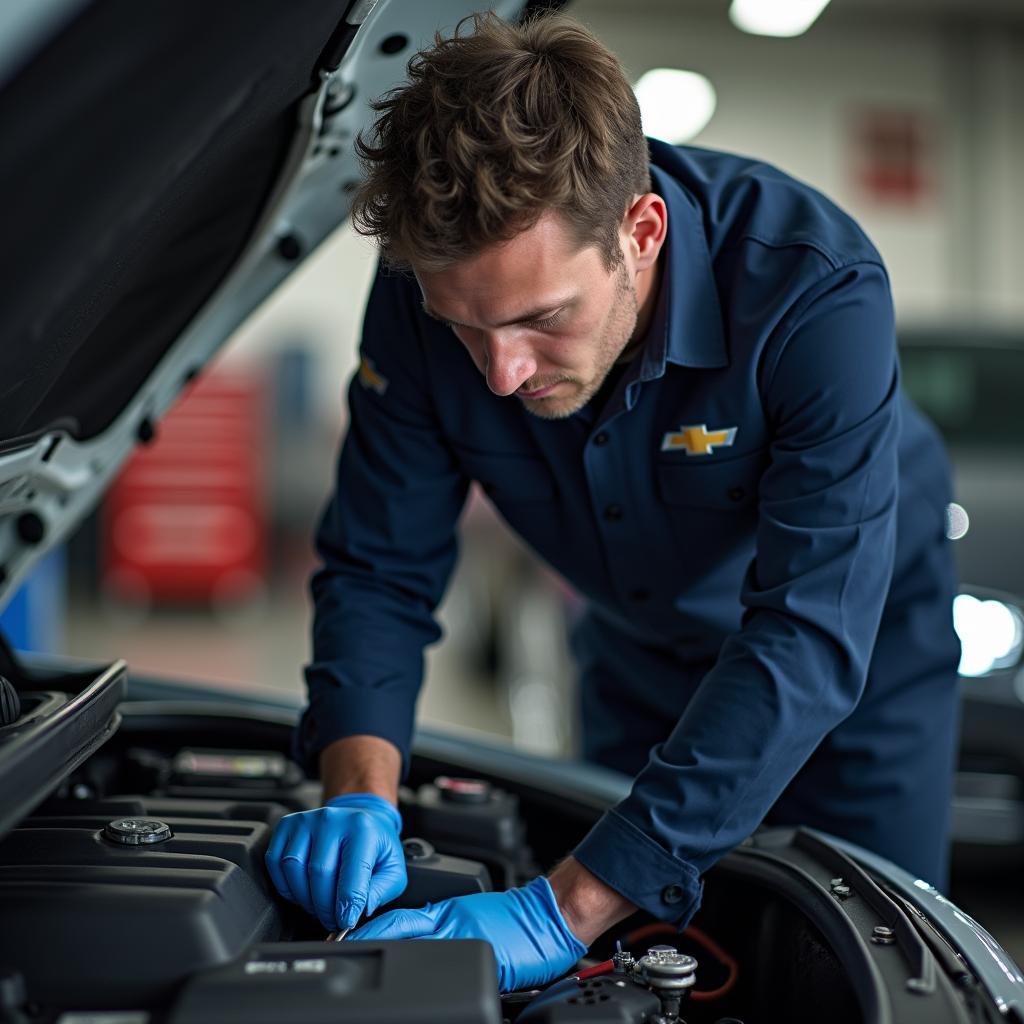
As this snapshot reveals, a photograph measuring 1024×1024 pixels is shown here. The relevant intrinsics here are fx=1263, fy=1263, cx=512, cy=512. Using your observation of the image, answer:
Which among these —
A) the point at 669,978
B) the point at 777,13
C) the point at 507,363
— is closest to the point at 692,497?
the point at 507,363

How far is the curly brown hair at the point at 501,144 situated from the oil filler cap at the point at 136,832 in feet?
1.61

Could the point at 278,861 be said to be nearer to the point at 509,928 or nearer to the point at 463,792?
the point at 509,928

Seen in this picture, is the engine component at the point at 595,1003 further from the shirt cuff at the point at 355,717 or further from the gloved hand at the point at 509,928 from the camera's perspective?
the shirt cuff at the point at 355,717

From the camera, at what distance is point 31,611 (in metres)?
3.72

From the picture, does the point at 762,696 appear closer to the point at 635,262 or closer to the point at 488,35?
the point at 635,262

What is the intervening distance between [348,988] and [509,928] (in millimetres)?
261

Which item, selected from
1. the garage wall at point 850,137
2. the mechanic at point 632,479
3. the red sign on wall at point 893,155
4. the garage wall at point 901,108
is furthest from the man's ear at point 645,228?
the red sign on wall at point 893,155

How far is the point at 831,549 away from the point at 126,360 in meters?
0.73

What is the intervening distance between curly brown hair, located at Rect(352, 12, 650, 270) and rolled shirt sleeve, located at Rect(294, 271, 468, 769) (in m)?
0.28

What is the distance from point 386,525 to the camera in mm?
1364

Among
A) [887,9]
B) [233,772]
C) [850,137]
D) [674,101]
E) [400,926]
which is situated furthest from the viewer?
[850,137]

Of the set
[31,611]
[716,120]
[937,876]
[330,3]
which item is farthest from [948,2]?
[330,3]

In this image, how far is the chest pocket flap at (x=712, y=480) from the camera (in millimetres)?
1249

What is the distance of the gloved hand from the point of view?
3.22 ft
